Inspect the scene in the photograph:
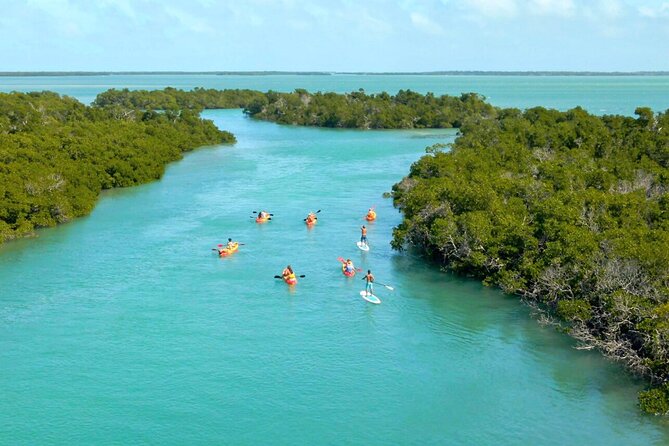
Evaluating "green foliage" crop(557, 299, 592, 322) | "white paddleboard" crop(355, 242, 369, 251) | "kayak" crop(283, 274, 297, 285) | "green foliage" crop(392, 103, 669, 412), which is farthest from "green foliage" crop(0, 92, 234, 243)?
"green foliage" crop(557, 299, 592, 322)

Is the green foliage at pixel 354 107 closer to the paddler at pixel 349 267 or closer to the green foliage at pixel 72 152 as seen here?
the green foliage at pixel 72 152

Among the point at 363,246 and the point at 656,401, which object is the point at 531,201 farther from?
the point at 656,401

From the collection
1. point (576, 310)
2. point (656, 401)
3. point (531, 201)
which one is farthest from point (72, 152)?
point (656, 401)

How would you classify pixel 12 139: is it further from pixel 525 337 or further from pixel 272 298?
pixel 525 337

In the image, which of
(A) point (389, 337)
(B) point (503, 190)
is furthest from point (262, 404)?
(B) point (503, 190)

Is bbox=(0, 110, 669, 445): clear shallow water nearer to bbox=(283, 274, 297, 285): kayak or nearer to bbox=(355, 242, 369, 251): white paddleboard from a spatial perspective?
bbox=(283, 274, 297, 285): kayak

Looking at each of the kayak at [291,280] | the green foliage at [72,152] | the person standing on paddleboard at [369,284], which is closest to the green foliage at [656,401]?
the person standing on paddleboard at [369,284]
